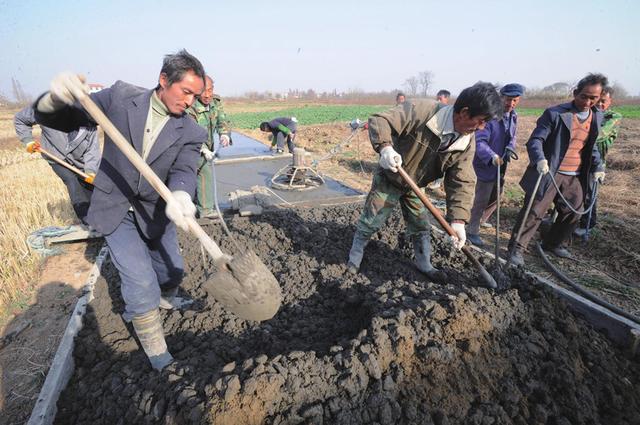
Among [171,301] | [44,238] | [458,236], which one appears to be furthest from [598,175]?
[44,238]

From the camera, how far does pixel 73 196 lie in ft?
14.7

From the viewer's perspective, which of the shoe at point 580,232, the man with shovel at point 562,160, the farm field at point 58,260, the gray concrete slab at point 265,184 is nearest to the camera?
the farm field at point 58,260

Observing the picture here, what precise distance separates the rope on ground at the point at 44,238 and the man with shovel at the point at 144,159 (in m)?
3.09

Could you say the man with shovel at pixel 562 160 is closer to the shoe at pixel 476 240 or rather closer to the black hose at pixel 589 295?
the black hose at pixel 589 295

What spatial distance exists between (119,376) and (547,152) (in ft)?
16.4

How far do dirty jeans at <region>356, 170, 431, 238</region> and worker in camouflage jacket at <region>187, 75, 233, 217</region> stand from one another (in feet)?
8.27

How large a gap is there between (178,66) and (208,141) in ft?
10.1

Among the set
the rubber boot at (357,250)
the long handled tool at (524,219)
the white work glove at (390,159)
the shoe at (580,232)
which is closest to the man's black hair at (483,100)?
the white work glove at (390,159)

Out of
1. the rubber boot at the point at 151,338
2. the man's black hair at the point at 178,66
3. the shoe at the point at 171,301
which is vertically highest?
the man's black hair at the point at 178,66

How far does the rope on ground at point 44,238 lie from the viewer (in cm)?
442

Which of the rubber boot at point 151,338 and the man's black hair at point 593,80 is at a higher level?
the man's black hair at point 593,80

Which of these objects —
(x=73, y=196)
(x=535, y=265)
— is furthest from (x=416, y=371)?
(x=73, y=196)

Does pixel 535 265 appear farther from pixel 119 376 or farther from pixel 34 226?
pixel 34 226

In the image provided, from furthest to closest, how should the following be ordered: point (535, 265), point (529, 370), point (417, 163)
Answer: point (535, 265)
point (417, 163)
point (529, 370)
